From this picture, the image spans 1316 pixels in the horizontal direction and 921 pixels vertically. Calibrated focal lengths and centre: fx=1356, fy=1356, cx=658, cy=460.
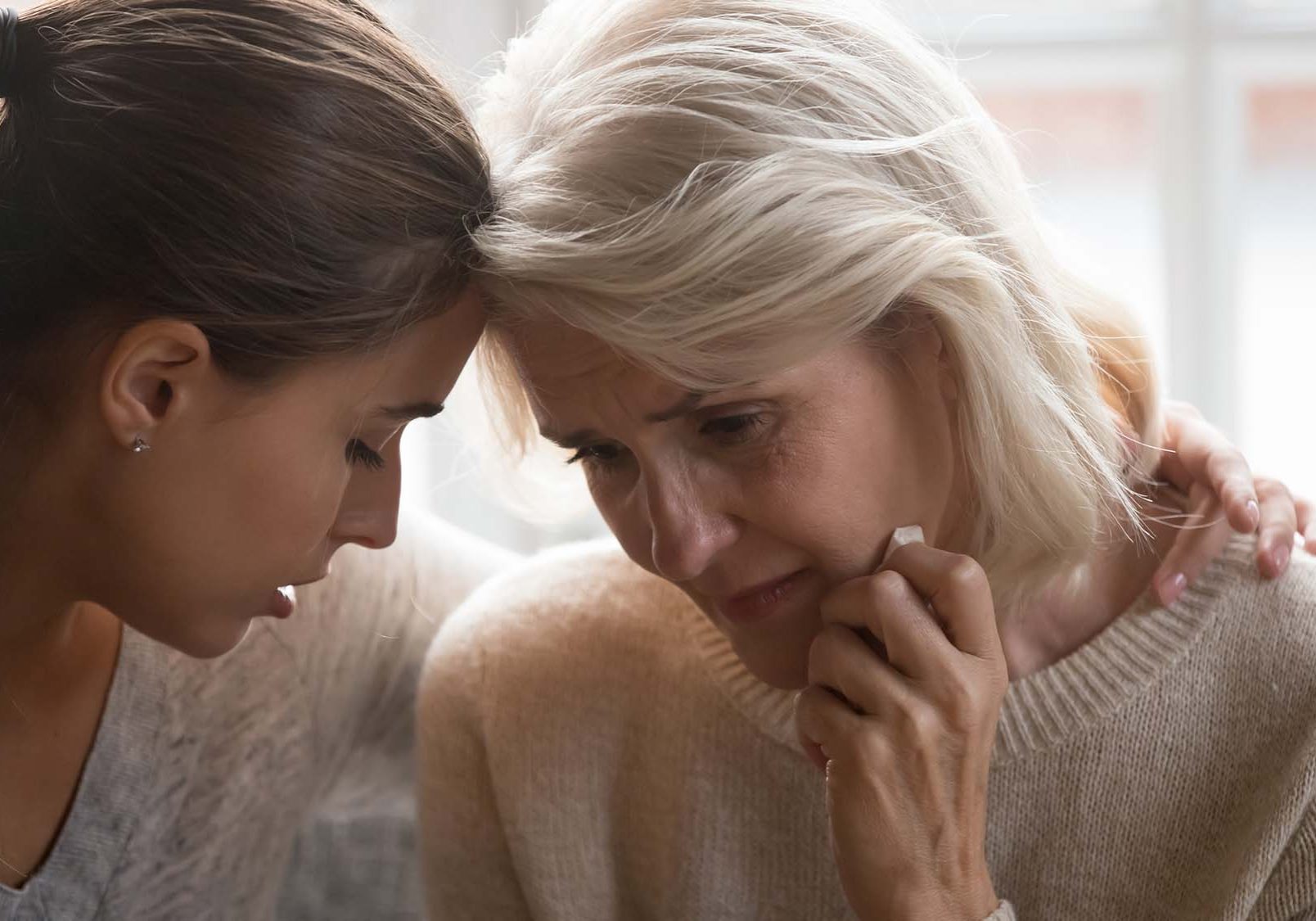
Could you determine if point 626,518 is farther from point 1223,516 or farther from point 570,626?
point 1223,516

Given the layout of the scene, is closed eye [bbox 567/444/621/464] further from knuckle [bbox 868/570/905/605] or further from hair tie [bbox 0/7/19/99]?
hair tie [bbox 0/7/19/99]

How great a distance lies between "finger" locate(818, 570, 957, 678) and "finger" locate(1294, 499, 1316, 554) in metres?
0.43

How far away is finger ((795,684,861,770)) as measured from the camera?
1246 millimetres

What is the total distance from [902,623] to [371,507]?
51 cm

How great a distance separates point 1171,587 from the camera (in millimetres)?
1342

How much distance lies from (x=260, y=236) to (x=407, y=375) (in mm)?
183

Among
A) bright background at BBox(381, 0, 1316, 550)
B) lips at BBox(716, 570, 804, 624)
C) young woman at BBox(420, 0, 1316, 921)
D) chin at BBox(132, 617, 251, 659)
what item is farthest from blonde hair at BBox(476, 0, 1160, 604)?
bright background at BBox(381, 0, 1316, 550)

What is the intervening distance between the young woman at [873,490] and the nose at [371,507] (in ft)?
0.52

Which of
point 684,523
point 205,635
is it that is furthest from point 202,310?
point 684,523

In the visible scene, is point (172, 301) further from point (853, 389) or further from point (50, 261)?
point (853, 389)

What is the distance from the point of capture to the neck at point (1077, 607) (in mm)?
1391

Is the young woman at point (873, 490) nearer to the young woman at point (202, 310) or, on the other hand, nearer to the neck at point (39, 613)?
the young woman at point (202, 310)

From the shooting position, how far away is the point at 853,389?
1.20 meters

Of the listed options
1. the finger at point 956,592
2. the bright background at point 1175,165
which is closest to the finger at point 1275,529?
the finger at point 956,592
